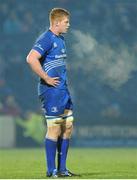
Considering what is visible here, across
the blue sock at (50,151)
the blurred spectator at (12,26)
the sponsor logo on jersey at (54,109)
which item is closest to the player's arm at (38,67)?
the sponsor logo on jersey at (54,109)

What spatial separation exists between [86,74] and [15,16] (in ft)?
7.73

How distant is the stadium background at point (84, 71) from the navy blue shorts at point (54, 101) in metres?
11.4

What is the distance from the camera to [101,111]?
2028 cm

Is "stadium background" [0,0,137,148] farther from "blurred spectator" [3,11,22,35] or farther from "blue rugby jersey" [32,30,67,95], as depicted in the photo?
"blue rugby jersey" [32,30,67,95]

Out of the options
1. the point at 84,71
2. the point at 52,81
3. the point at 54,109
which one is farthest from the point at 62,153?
the point at 84,71

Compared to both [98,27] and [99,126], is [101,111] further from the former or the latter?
[98,27]

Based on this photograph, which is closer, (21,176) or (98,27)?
(21,176)

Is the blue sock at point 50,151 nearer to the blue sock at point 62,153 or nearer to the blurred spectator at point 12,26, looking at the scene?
the blue sock at point 62,153

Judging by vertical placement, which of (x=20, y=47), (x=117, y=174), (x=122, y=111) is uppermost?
(x=20, y=47)

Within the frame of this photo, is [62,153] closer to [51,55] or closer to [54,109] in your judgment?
[54,109]

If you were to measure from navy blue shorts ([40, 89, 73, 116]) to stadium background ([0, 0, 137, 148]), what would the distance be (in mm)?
11410

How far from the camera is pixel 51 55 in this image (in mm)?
8297

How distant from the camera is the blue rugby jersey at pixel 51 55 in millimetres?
8258

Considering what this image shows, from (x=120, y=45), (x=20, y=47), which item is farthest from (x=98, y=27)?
(x=20, y=47)
